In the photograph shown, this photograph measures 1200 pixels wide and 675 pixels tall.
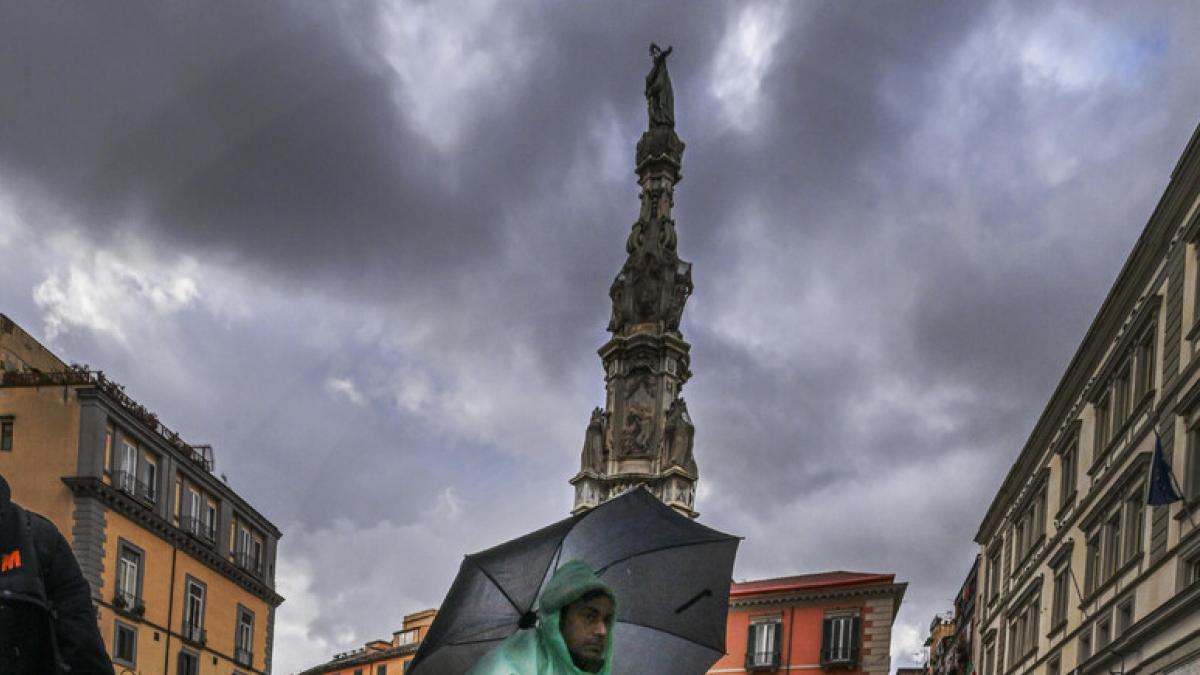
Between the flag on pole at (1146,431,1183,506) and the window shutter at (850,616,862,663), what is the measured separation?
29.0m

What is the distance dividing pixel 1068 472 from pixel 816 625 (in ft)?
62.2

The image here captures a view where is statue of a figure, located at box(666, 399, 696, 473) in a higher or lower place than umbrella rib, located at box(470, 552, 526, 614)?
higher

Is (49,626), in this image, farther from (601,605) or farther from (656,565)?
(656,565)

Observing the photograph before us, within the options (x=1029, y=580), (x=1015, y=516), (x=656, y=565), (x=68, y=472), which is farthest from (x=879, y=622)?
(x=656, y=565)

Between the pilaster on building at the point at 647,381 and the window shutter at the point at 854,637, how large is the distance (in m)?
8.99

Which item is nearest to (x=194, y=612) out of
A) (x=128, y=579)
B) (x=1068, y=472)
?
(x=128, y=579)

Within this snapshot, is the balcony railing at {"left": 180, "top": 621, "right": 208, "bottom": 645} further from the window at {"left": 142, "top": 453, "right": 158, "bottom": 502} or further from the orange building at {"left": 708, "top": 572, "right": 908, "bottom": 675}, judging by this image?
the orange building at {"left": 708, "top": 572, "right": 908, "bottom": 675}

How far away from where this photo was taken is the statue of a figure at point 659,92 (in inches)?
2197

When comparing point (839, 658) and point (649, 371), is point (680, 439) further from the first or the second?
point (839, 658)

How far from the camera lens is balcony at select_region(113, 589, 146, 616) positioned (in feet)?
123

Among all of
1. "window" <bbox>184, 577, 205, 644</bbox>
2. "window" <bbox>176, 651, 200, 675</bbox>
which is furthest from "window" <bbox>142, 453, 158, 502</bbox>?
"window" <bbox>176, 651, 200, 675</bbox>

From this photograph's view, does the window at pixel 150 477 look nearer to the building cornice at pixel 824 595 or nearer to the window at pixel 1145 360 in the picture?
the building cornice at pixel 824 595

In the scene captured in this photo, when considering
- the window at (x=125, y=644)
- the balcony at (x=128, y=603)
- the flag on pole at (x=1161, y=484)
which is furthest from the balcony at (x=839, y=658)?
the flag on pole at (x=1161, y=484)

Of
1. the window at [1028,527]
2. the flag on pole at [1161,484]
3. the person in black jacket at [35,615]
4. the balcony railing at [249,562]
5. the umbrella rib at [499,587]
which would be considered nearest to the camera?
the person in black jacket at [35,615]
